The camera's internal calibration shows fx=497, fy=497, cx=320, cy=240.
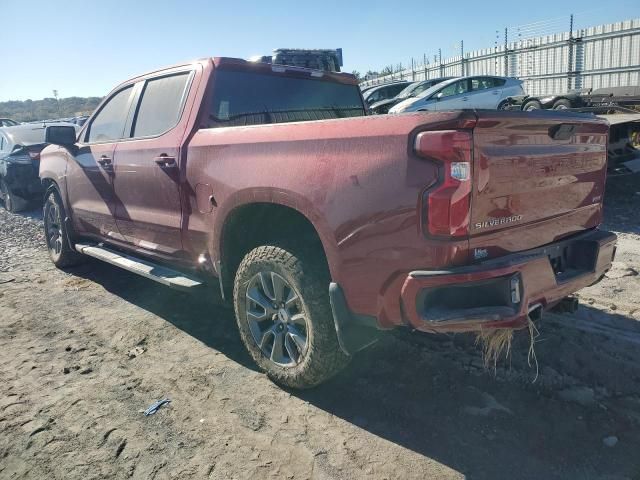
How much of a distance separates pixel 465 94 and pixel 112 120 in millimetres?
11468

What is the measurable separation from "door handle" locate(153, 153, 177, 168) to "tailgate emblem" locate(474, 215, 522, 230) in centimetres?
214

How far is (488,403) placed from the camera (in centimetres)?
276

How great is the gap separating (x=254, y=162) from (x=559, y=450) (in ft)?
7.03

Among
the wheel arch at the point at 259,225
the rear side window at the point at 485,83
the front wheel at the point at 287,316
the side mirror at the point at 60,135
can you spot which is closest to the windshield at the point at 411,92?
the rear side window at the point at 485,83

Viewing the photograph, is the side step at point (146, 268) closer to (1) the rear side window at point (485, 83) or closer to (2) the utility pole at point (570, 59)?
(1) the rear side window at point (485, 83)

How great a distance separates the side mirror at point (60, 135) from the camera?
Answer: 15.7ft

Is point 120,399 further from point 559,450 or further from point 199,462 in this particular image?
point 559,450

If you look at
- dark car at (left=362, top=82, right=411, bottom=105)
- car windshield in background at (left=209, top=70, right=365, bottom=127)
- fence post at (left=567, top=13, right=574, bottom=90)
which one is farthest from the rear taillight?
fence post at (left=567, top=13, right=574, bottom=90)

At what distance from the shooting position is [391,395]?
291 centimetres

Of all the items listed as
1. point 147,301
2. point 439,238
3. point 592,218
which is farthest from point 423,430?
point 147,301

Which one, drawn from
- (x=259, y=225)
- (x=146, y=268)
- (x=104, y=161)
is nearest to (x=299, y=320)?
(x=259, y=225)

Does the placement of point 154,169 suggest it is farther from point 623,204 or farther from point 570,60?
point 570,60

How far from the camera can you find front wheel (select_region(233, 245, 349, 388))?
8.82 ft

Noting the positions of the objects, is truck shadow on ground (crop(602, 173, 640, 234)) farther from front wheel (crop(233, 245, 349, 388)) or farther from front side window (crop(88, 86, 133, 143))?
front side window (crop(88, 86, 133, 143))
